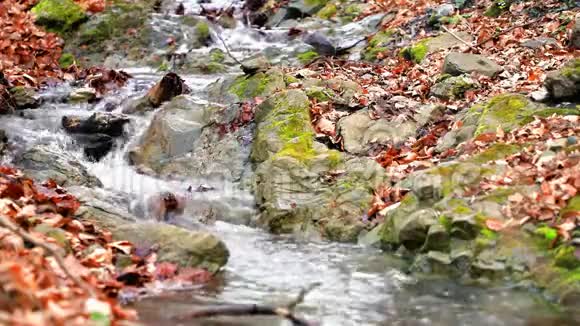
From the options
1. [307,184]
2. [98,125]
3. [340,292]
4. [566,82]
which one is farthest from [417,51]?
[340,292]

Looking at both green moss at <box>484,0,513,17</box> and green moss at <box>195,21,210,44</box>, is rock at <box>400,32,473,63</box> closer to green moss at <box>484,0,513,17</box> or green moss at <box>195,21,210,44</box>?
green moss at <box>484,0,513,17</box>

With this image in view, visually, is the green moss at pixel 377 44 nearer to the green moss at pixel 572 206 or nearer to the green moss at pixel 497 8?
the green moss at pixel 497 8

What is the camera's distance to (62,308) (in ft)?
10.6

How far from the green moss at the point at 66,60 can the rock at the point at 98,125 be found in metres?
4.90

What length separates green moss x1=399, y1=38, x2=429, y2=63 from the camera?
1195cm

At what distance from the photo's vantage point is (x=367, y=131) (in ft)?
29.7

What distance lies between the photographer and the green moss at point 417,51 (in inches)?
470

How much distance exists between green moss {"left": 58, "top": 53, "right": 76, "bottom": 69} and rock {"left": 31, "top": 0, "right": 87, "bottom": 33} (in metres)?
1.32

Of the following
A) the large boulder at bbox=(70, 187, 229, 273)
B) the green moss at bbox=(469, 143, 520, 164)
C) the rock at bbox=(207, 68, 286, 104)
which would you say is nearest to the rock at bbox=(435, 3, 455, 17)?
the rock at bbox=(207, 68, 286, 104)

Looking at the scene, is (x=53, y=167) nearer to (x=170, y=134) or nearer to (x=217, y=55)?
(x=170, y=134)

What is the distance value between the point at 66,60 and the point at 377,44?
7698 mm

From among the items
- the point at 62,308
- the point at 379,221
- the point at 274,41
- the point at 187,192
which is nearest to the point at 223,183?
the point at 187,192

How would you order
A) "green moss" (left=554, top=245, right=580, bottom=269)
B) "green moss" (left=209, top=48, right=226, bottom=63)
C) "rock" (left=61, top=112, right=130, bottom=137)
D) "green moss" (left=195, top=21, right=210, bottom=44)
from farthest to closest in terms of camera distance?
"green moss" (left=195, top=21, right=210, bottom=44) < "green moss" (left=209, top=48, right=226, bottom=63) < "rock" (left=61, top=112, right=130, bottom=137) < "green moss" (left=554, top=245, right=580, bottom=269)

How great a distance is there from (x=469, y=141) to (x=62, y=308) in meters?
5.89
